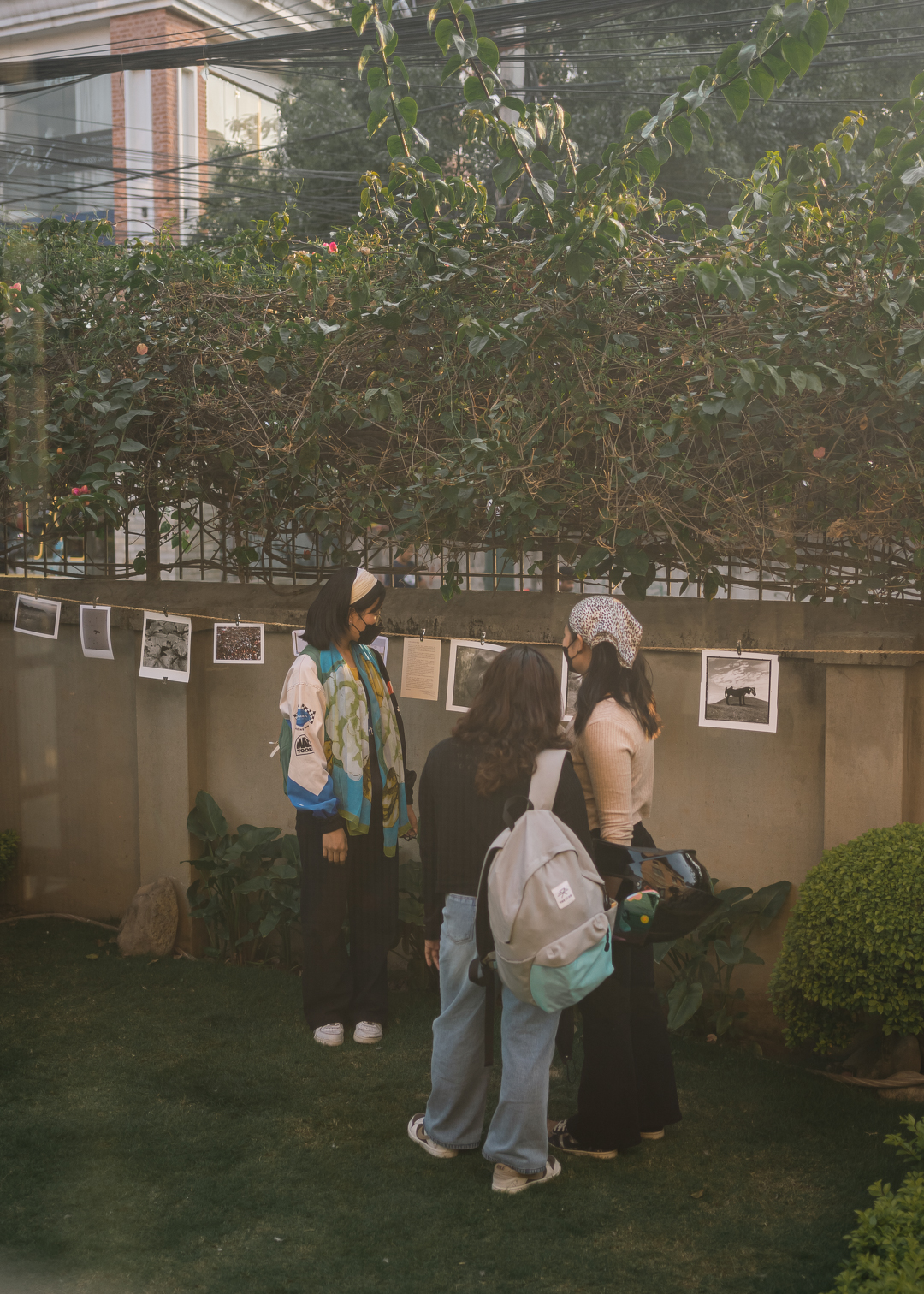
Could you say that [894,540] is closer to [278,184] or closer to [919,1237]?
[919,1237]

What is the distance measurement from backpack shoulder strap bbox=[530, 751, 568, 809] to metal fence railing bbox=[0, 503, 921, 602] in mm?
1390

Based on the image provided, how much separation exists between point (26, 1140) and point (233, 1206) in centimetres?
89

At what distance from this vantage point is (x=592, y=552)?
4.35 m

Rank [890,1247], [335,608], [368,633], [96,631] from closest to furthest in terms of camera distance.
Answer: [890,1247], [335,608], [368,633], [96,631]

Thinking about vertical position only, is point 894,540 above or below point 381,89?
below

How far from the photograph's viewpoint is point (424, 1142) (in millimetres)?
3689

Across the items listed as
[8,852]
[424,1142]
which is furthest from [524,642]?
[8,852]

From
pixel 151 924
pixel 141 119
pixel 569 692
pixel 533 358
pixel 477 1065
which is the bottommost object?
pixel 151 924

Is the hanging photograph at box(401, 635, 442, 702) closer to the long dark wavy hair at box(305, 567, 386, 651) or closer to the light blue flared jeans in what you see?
the long dark wavy hair at box(305, 567, 386, 651)

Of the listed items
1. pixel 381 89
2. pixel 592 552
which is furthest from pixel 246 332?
pixel 592 552

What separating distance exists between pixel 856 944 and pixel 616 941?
2.74 ft

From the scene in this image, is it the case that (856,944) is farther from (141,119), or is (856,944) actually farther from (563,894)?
(141,119)

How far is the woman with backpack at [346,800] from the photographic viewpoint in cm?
440

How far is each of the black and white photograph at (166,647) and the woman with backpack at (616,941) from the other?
8.26 feet
